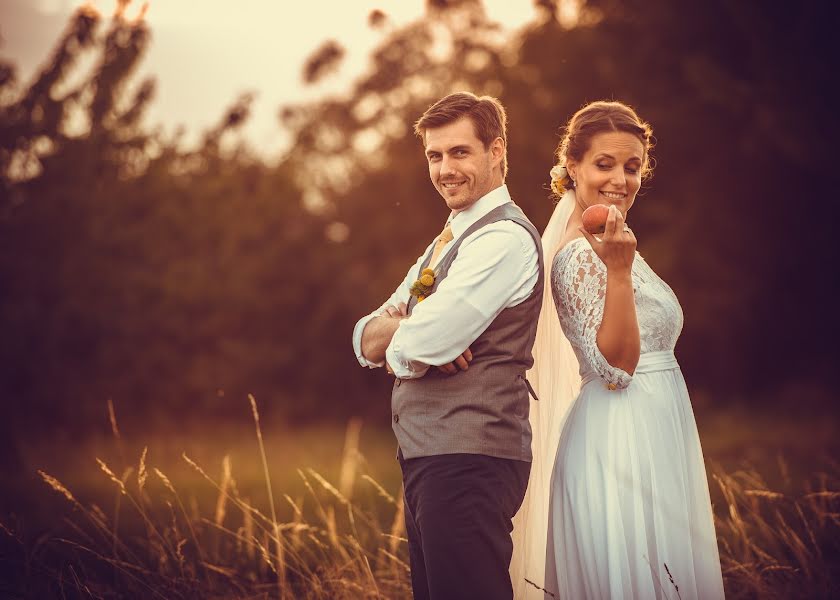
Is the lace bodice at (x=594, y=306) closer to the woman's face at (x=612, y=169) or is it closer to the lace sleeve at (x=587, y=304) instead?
the lace sleeve at (x=587, y=304)

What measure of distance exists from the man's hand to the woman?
46cm

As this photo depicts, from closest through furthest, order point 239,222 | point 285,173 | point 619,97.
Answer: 1. point 619,97
2. point 239,222
3. point 285,173

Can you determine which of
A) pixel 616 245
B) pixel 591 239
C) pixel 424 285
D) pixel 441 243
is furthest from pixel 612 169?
pixel 424 285

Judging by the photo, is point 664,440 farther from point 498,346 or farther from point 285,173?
point 285,173

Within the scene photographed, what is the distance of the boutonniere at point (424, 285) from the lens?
126 inches

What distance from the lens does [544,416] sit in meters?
3.66

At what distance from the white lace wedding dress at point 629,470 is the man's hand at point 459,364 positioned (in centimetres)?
46

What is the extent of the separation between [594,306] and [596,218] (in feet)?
0.96

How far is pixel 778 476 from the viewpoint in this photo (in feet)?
38.0

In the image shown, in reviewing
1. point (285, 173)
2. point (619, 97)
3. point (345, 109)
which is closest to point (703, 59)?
point (619, 97)

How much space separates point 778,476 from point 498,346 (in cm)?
966

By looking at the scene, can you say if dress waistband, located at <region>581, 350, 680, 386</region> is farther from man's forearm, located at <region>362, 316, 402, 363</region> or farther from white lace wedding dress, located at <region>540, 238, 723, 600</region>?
man's forearm, located at <region>362, 316, 402, 363</region>

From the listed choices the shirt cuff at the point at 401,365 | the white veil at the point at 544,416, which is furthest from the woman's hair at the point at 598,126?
the shirt cuff at the point at 401,365

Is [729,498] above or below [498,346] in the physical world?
below
